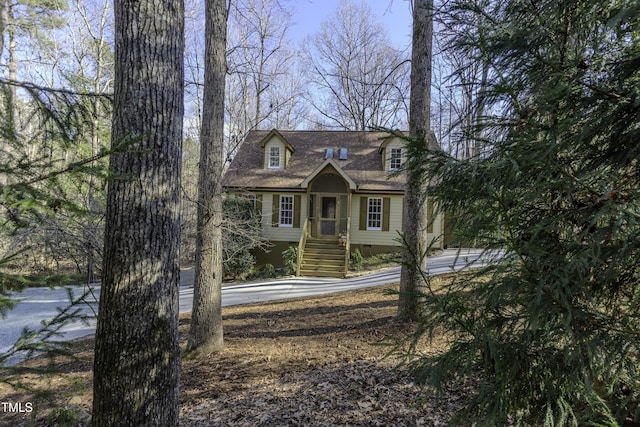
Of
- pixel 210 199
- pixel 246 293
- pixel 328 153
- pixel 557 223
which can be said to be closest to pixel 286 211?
pixel 328 153

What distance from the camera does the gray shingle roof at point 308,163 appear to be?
16.5 m

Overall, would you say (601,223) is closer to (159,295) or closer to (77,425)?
(159,295)

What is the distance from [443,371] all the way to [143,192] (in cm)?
241

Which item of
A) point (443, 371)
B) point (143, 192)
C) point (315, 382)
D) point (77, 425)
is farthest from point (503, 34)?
point (77, 425)

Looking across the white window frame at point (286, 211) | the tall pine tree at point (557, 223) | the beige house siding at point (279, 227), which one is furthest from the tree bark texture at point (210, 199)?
the white window frame at point (286, 211)

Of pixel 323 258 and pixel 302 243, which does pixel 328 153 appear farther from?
pixel 323 258

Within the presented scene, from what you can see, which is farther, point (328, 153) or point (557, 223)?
point (328, 153)

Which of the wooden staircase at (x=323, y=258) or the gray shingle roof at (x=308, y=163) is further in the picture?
the gray shingle roof at (x=308, y=163)

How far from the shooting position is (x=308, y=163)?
58.3 feet

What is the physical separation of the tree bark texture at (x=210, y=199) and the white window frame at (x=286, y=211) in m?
10.6

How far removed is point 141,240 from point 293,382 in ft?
9.37

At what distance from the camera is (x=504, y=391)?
2.18 meters

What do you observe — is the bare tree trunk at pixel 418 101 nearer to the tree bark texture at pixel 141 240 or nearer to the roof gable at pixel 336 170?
the tree bark texture at pixel 141 240

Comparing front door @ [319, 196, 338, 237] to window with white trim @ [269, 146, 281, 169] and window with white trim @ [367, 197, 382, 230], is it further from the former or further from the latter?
window with white trim @ [269, 146, 281, 169]
